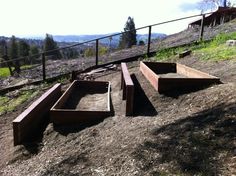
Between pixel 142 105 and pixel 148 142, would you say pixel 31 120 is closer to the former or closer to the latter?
pixel 142 105

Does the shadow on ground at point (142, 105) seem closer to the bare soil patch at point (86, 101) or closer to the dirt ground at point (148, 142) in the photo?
the dirt ground at point (148, 142)


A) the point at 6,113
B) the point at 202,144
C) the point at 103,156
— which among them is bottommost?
the point at 6,113

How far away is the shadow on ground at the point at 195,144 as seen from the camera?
4.08 metres

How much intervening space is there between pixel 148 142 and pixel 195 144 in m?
0.74

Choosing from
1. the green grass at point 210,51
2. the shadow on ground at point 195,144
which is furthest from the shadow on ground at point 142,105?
the green grass at point 210,51

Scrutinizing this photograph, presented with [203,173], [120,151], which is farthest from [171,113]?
[203,173]

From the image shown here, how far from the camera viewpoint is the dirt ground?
4.25m

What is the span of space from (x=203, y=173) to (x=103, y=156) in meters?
1.66

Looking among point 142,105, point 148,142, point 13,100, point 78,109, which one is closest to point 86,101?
point 78,109

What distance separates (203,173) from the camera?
3.84 metres

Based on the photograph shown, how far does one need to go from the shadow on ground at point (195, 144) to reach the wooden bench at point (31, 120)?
2.68 m

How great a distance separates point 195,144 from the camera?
456 cm

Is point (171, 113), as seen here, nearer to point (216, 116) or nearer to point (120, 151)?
Result: point (216, 116)

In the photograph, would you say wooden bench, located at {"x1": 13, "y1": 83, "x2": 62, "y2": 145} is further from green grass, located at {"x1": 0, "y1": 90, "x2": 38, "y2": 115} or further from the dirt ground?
green grass, located at {"x1": 0, "y1": 90, "x2": 38, "y2": 115}
